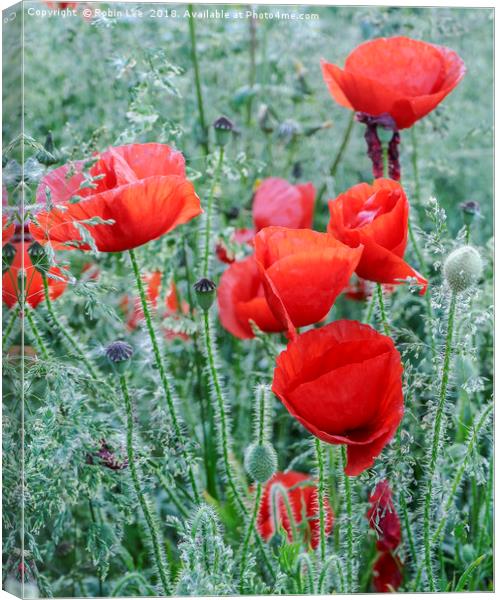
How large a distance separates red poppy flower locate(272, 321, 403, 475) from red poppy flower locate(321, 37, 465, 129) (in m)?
0.26

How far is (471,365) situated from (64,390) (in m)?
0.41

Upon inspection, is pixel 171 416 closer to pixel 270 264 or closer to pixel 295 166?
pixel 270 264

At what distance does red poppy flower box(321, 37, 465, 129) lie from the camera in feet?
3.28

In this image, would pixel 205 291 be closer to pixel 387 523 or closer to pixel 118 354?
pixel 118 354

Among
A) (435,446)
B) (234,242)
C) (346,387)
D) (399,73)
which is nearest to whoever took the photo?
(346,387)

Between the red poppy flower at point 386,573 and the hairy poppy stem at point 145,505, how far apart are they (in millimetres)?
244

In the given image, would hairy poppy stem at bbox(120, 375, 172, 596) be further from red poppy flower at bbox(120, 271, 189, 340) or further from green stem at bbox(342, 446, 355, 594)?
red poppy flower at bbox(120, 271, 189, 340)

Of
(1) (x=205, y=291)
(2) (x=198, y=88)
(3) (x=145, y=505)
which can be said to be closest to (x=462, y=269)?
(1) (x=205, y=291)

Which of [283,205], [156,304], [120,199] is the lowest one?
[156,304]

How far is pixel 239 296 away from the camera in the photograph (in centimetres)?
109

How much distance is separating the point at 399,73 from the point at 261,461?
15.8 inches

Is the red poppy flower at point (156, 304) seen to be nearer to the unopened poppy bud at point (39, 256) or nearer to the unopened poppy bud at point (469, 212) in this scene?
the unopened poppy bud at point (39, 256)

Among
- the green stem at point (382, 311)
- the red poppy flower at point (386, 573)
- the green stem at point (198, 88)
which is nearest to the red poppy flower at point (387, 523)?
the red poppy flower at point (386, 573)

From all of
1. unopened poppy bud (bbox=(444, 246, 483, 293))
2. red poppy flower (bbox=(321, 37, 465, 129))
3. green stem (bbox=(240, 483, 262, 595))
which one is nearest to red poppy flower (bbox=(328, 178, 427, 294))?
unopened poppy bud (bbox=(444, 246, 483, 293))
